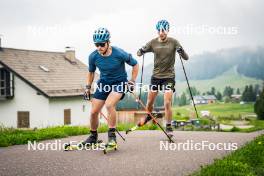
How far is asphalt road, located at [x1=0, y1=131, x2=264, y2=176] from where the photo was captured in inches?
249

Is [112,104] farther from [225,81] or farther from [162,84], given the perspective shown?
[225,81]

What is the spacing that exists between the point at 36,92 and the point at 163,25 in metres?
33.6

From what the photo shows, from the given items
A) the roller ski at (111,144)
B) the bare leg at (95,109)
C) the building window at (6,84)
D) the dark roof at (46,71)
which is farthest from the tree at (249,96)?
the roller ski at (111,144)

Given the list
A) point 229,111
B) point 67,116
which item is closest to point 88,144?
point 67,116

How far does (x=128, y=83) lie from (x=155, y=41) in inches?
77.5

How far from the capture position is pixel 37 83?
41.1 m

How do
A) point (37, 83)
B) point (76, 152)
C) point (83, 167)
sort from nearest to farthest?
point (83, 167), point (76, 152), point (37, 83)

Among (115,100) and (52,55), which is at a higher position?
(52,55)

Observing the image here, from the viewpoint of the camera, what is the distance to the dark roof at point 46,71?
136 ft

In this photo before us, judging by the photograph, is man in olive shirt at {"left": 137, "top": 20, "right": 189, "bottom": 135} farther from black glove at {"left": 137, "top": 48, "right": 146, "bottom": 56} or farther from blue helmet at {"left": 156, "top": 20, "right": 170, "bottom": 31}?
black glove at {"left": 137, "top": 48, "right": 146, "bottom": 56}

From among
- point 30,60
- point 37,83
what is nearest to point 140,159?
point 37,83

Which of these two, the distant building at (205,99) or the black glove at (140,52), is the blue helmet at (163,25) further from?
the distant building at (205,99)

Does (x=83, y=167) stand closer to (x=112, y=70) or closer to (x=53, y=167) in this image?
(x=53, y=167)

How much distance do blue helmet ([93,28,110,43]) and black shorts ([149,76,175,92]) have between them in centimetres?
235
